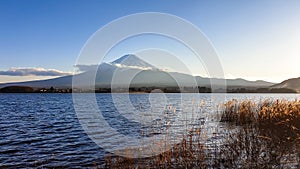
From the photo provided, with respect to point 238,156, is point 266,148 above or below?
above

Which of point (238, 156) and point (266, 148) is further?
point (238, 156)

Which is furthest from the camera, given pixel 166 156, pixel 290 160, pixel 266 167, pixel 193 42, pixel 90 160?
pixel 193 42

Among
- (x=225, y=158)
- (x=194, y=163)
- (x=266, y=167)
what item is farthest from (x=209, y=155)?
(x=266, y=167)

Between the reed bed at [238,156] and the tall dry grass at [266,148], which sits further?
the reed bed at [238,156]

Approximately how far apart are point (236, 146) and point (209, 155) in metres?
1.24

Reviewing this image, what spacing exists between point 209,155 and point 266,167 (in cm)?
367

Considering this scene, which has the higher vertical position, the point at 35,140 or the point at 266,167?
the point at 266,167

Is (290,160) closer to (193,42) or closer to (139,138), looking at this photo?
(193,42)

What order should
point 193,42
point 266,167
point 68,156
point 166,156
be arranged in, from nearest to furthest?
point 266,167
point 166,156
point 68,156
point 193,42

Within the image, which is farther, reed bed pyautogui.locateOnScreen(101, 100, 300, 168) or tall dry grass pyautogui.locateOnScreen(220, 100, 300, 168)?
reed bed pyautogui.locateOnScreen(101, 100, 300, 168)

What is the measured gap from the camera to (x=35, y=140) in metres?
18.4

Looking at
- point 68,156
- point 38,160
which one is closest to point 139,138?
point 68,156

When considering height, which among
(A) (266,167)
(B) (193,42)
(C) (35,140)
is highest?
(B) (193,42)

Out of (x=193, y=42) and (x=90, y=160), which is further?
(x=193, y=42)
